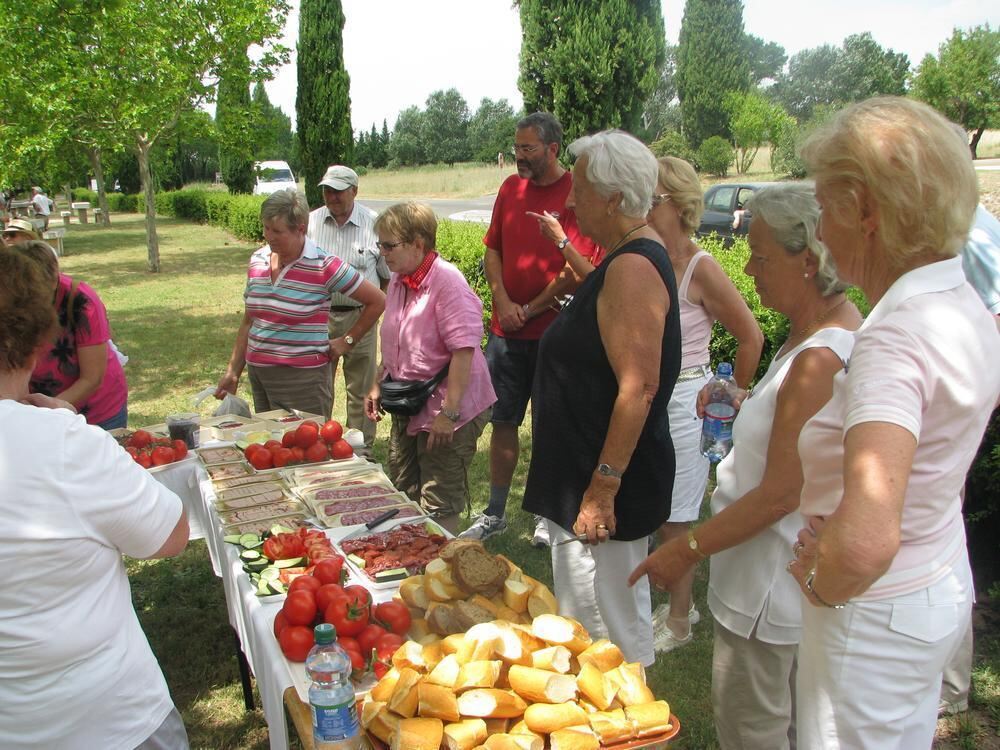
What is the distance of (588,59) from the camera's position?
11.4 meters

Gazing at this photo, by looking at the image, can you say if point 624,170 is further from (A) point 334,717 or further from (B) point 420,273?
(A) point 334,717

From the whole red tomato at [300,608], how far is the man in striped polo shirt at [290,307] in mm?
2302

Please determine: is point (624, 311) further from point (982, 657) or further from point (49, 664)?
point (982, 657)

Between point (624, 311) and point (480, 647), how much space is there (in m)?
0.96

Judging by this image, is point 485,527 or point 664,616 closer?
point 664,616

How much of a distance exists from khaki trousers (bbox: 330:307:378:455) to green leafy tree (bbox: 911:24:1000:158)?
3370 centimetres

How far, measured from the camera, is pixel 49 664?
1535 millimetres

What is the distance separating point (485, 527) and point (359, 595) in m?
2.44

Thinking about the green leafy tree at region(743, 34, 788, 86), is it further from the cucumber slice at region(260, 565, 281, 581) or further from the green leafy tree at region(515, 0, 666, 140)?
the cucumber slice at region(260, 565, 281, 581)

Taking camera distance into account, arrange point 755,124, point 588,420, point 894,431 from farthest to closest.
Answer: point 755,124 → point 588,420 → point 894,431

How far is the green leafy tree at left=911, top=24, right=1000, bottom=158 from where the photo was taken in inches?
1238

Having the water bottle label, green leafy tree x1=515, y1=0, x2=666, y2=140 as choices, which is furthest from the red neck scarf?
green leafy tree x1=515, y1=0, x2=666, y2=140

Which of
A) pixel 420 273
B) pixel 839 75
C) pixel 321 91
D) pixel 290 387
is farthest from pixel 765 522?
pixel 839 75

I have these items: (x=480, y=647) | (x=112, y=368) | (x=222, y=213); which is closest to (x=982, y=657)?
(x=480, y=647)
